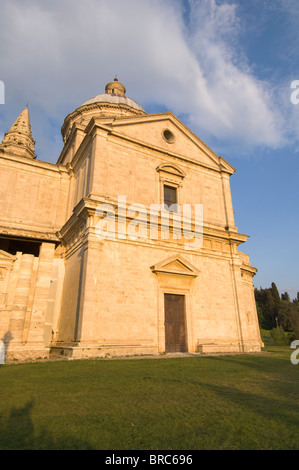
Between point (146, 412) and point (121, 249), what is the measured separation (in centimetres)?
1009

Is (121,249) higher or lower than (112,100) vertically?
lower

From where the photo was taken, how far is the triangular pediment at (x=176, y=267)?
1478 centimetres

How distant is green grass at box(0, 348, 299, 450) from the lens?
3.23 metres

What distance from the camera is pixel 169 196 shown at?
1783 centimetres

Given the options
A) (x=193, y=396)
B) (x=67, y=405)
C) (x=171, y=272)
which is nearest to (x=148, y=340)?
(x=171, y=272)

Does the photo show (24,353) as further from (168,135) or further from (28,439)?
(168,135)

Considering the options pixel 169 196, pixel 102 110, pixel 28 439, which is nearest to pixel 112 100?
pixel 102 110

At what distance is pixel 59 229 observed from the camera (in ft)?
57.6

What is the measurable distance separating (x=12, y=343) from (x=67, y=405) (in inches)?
324

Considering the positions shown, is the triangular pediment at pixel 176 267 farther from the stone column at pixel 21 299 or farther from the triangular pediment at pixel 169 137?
the triangular pediment at pixel 169 137

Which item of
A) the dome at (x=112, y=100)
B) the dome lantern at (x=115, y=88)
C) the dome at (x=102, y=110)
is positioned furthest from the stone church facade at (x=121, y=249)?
the dome lantern at (x=115, y=88)

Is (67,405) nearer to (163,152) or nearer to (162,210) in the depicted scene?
(162,210)

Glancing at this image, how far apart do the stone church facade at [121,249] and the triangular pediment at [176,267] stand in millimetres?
77
